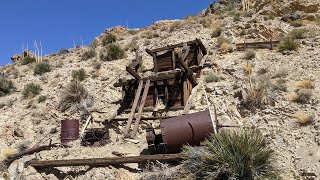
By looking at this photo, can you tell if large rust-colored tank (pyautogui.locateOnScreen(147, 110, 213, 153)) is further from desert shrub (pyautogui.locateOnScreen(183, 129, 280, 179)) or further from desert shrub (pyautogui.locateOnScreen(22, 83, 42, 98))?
desert shrub (pyautogui.locateOnScreen(22, 83, 42, 98))

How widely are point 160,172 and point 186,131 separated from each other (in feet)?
4.82

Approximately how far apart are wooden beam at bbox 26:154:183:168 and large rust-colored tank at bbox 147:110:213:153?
0.53m

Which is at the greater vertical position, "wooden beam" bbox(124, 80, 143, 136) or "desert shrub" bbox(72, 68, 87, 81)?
"desert shrub" bbox(72, 68, 87, 81)

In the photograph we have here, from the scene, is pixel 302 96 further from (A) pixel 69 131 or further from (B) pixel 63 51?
(B) pixel 63 51

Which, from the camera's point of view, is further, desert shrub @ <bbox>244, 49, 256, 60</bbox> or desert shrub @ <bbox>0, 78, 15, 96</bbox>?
desert shrub @ <bbox>0, 78, 15, 96</bbox>

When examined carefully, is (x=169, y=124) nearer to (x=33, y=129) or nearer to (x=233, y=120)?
(x=233, y=120)

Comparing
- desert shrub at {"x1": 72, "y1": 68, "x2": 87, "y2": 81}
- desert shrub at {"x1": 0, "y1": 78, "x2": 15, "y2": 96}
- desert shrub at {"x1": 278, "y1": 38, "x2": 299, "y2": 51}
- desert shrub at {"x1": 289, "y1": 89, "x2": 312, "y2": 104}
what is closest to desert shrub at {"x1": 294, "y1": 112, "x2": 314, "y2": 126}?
desert shrub at {"x1": 289, "y1": 89, "x2": 312, "y2": 104}

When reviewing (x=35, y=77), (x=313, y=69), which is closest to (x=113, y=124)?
(x=313, y=69)

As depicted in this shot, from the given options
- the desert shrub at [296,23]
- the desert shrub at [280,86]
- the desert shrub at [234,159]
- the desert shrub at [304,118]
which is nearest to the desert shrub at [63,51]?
the desert shrub at [296,23]

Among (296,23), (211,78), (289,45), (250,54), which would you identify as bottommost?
(211,78)

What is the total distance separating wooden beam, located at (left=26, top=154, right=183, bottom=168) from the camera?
9414 millimetres

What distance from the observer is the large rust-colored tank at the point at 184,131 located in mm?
9766

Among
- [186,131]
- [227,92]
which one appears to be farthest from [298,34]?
[186,131]

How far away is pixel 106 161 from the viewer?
32.1 ft
